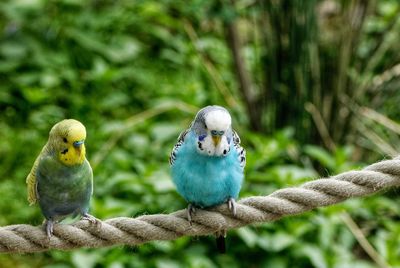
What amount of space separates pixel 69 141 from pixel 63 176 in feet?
0.56

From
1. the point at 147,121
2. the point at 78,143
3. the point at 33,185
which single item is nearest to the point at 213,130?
the point at 78,143

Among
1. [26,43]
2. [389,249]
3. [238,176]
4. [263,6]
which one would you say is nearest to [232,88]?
[263,6]

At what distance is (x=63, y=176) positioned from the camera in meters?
2.28

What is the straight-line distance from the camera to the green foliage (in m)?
4.00

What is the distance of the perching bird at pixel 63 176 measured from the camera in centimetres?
217

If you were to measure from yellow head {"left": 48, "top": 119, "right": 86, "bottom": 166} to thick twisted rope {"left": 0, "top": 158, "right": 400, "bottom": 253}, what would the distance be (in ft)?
0.67

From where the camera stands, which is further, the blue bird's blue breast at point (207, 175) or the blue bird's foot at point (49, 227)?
the blue bird's blue breast at point (207, 175)

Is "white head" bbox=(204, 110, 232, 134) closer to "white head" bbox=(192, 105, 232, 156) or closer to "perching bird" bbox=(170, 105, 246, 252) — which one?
"white head" bbox=(192, 105, 232, 156)

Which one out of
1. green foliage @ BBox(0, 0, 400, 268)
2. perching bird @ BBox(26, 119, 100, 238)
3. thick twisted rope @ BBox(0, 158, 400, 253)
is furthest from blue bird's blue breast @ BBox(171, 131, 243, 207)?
green foliage @ BBox(0, 0, 400, 268)

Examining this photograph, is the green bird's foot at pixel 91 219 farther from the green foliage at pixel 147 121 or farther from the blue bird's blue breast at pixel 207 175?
the green foliage at pixel 147 121

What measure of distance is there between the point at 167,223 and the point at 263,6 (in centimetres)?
276

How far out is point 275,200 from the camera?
2.23 m

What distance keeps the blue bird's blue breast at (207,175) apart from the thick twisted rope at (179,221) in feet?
0.43

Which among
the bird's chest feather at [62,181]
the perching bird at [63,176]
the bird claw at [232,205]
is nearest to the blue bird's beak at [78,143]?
the perching bird at [63,176]
